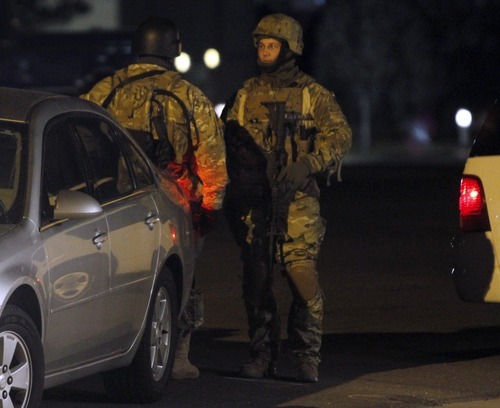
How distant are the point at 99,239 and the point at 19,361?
904 mm

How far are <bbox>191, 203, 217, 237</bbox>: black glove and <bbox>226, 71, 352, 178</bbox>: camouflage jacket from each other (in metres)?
0.47

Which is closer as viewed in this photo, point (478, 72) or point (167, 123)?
point (167, 123)

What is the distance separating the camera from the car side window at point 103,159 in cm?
759

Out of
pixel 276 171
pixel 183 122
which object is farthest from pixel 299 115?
pixel 183 122

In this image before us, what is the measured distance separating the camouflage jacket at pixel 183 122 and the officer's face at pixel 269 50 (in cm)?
40

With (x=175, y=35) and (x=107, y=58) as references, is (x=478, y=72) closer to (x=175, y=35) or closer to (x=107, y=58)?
(x=107, y=58)

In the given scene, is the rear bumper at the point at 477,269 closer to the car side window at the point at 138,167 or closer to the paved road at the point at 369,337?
the paved road at the point at 369,337

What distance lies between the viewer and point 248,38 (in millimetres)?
55562

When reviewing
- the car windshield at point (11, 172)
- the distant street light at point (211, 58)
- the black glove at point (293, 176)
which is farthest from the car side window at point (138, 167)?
the distant street light at point (211, 58)

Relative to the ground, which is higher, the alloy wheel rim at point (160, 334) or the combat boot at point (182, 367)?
the alloy wheel rim at point (160, 334)

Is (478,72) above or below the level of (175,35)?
below

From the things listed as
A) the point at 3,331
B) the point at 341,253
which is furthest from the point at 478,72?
the point at 3,331

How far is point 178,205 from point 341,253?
8600 mm

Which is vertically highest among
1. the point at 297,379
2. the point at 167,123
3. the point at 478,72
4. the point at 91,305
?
the point at 167,123
